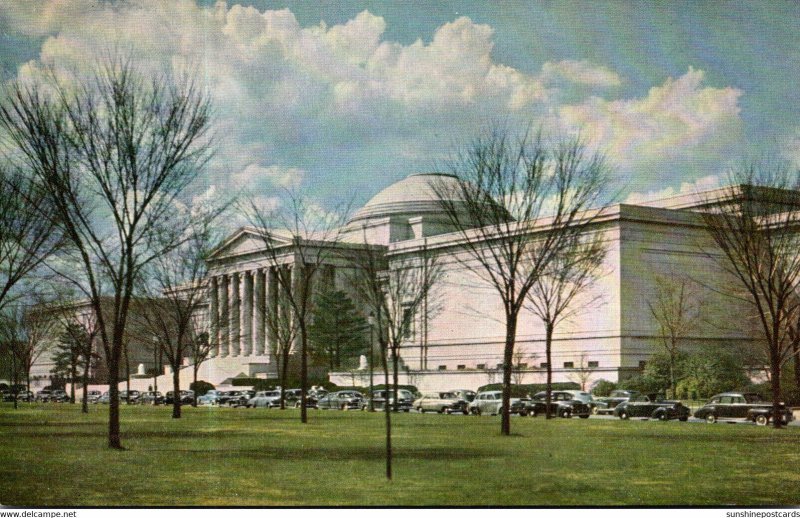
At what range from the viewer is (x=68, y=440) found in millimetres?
24344

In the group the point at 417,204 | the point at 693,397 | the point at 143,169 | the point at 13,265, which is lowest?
the point at 693,397

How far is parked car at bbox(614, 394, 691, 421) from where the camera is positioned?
125ft

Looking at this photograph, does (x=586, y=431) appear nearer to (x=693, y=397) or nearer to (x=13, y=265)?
(x=13, y=265)

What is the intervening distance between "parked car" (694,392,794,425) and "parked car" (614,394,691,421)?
2.73ft

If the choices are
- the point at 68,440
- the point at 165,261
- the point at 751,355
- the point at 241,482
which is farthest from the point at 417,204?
the point at 241,482

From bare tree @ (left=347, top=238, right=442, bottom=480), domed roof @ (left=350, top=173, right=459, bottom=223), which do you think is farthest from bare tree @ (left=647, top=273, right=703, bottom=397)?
domed roof @ (left=350, top=173, right=459, bottom=223)

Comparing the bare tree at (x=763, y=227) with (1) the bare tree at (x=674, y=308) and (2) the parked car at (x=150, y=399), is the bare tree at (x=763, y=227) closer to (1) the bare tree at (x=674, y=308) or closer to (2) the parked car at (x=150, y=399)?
(1) the bare tree at (x=674, y=308)

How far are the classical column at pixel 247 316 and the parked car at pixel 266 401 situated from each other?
1523 centimetres

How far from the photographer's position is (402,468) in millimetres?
17953

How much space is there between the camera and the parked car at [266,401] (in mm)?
53562

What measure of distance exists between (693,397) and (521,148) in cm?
2774

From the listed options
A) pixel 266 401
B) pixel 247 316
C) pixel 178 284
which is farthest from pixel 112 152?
pixel 247 316

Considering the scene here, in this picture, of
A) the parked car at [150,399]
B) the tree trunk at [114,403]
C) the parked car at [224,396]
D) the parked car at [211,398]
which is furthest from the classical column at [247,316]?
the tree trunk at [114,403]

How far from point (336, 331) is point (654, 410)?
33989mm
